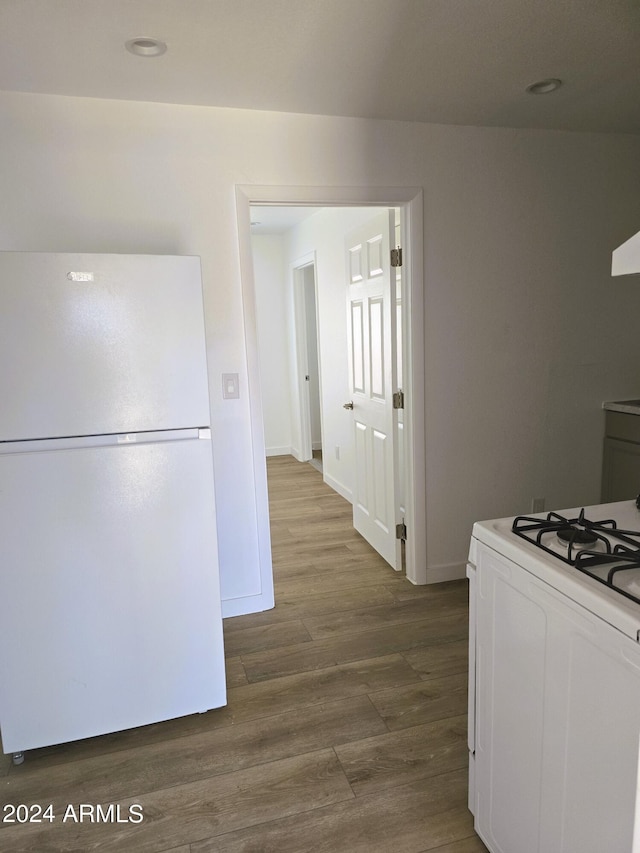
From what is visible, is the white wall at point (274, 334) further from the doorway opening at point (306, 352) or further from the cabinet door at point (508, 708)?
the cabinet door at point (508, 708)

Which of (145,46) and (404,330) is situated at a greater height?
(145,46)

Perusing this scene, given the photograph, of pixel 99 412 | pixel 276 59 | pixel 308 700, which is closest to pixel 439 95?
pixel 276 59

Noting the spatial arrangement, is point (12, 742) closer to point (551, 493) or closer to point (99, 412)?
point (99, 412)

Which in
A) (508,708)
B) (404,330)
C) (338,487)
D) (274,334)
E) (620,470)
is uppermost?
(274,334)

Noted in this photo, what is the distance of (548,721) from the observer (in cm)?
117

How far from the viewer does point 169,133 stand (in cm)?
242

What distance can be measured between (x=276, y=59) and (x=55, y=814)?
271 centimetres

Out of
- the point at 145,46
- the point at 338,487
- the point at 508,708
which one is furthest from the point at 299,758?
the point at 338,487

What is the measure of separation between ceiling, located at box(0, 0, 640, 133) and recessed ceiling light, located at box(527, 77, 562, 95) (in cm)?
3

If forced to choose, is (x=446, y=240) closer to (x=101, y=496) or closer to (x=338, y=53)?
(x=338, y=53)

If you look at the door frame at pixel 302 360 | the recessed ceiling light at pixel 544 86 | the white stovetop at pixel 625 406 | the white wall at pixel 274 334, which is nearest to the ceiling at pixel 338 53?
the recessed ceiling light at pixel 544 86

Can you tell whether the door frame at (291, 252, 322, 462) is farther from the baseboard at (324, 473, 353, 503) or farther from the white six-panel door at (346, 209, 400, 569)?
the white six-panel door at (346, 209, 400, 569)

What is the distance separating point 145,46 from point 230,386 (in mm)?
1403

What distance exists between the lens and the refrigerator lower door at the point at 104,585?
1818mm
